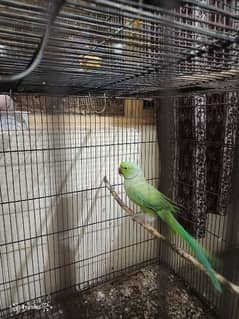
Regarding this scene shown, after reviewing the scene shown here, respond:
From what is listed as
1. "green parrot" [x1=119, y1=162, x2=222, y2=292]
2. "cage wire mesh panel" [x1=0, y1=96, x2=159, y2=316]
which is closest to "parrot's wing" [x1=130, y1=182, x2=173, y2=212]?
"green parrot" [x1=119, y1=162, x2=222, y2=292]

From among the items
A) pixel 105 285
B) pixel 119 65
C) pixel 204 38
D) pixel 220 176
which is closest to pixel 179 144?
pixel 220 176

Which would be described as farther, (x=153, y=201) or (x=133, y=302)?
(x=133, y=302)

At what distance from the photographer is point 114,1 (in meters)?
0.34

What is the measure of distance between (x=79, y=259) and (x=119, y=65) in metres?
1.25

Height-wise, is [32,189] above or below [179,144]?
below

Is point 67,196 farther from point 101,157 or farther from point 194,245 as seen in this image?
point 194,245

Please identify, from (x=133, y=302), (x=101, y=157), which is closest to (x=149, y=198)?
(x=101, y=157)

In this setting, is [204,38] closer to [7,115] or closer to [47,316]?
[7,115]

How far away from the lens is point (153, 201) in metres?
0.94

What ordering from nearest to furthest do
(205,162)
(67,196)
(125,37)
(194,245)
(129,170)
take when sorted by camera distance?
(125,37) < (194,245) < (129,170) < (205,162) < (67,196)

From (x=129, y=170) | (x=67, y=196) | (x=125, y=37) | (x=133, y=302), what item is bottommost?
(x=133, y=302)

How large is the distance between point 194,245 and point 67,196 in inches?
32.4

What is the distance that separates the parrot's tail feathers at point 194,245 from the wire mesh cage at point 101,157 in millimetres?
31

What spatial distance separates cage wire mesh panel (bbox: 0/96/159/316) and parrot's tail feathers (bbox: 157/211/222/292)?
572 millimetres
